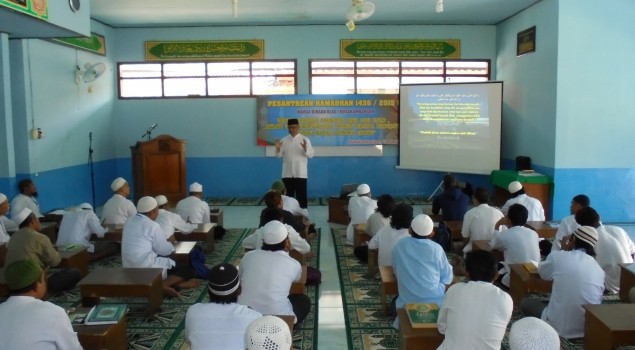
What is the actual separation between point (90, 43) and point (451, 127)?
6.33m

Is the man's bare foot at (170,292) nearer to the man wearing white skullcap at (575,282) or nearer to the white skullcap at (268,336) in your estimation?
the man wearing white skullcap at (575,282)

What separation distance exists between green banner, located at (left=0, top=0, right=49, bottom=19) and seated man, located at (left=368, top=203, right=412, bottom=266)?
12.6 feet

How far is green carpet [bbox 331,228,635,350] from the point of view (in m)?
3.79

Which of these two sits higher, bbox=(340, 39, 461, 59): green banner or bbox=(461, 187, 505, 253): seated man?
bbox=(340, 39, 461, 59): green banner

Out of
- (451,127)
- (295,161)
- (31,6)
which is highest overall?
(31,6)

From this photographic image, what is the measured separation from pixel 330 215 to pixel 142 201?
12.9 feet

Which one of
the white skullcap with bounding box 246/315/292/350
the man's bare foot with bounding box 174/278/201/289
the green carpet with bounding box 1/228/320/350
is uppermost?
the white skullcap with bounding box 246/315/292/350

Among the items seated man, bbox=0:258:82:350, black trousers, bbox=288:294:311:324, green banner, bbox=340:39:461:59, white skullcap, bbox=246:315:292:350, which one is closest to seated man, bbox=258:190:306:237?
black trousers, bbox=288:294:311:324

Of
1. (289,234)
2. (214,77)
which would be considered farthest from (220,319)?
(214,77)

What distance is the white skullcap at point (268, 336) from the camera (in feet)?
5.61

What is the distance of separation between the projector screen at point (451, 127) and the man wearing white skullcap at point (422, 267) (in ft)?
A: 20.1

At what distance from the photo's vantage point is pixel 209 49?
10.2m

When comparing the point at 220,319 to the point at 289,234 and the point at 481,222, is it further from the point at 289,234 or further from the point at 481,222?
the point at 481,222

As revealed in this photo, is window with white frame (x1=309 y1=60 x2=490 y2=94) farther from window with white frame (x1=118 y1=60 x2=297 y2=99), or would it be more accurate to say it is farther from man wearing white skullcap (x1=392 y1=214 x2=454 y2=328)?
man wearing white skullcap (x1=392 y1=214 x2=454 y2=328)
